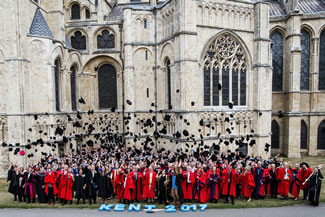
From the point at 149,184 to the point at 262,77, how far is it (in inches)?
594

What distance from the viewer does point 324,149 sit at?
26.4 meters

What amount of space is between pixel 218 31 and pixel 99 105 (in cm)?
1409

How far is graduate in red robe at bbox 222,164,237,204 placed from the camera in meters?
12.5

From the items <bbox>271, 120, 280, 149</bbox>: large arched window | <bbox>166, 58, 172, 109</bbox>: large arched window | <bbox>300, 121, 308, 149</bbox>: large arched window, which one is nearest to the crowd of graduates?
<bbox>166, 58, 172, 109</bbox>: large arched window

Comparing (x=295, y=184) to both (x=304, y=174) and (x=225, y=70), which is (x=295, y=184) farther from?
(x=225, y=70)

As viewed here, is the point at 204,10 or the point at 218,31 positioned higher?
the point at 204,10

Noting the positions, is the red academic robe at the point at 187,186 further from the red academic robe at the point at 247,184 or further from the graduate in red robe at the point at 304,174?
the graduate in red robe at the point at 304,174

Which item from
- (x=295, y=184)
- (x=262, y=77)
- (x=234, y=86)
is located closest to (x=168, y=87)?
(x=234, y=86)

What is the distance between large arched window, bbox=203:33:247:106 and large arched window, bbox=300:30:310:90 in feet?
26.5

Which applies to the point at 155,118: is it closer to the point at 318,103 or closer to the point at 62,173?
the point at 62,173

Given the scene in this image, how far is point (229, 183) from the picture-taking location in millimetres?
12703

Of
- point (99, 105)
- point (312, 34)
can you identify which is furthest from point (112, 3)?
point (312, 34)

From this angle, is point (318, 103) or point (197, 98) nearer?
point (197, 98)

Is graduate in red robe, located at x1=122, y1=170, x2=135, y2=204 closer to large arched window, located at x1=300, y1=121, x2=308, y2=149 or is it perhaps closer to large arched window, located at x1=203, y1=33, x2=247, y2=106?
large arched window, located at x1=203, y1=33, x2=247, y2=106
